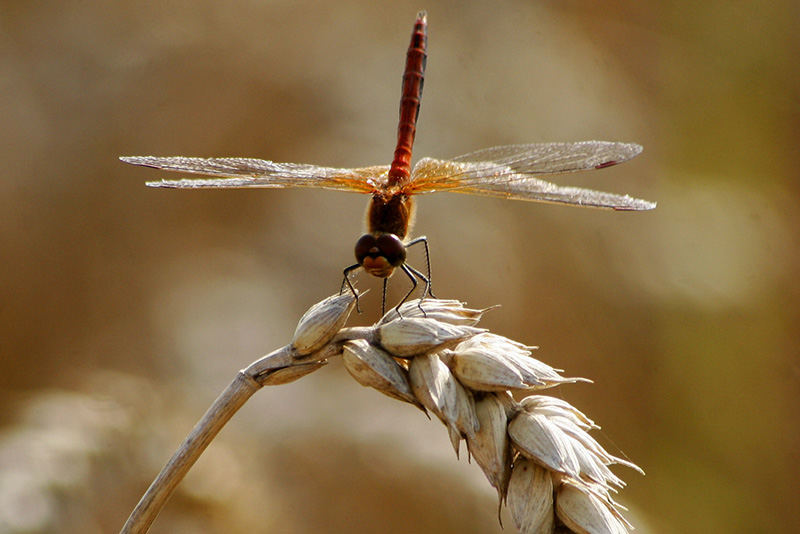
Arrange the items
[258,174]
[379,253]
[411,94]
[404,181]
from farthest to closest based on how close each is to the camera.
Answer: [411,94]
[404,181]
[258,174]
[379,253]

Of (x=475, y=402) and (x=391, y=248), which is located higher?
(x=391, y=248)

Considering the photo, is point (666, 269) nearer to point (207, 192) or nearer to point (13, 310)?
point (207, 192)

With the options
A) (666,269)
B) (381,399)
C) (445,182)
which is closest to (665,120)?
(666,269)

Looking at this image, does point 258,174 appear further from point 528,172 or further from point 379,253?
point 528,172

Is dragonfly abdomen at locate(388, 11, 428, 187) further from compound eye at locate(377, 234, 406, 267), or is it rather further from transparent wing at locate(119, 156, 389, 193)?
compound eye at locate(377, 234, 406, 267)

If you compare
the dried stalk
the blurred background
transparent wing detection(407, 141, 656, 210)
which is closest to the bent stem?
the dried stalk

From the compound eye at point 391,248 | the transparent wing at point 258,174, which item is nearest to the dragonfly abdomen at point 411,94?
the transparent wing at point 258,174

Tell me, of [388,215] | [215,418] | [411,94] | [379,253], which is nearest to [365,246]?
[379,253]

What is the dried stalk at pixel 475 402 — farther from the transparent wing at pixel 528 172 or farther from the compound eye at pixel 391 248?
the transparent wing at pixel 528 172
